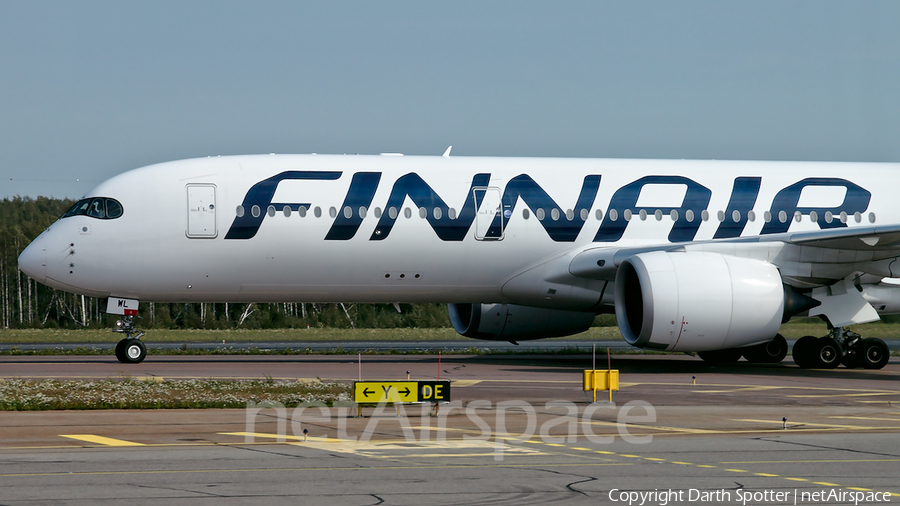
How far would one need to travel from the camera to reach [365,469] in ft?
30.1

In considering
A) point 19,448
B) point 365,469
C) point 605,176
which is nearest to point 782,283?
point 605,176

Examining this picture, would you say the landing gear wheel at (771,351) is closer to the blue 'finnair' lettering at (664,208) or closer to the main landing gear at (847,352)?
the main landing gear at (847,352)

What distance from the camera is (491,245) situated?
2197 centimetres

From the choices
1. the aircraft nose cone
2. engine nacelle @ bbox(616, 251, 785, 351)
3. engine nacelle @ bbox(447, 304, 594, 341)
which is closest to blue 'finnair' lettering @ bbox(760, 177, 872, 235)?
engine nacelle @ bbox(616, 251, 785, 351)

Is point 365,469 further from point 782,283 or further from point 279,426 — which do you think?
point 782,283

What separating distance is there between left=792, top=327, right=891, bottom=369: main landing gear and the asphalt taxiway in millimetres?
4510

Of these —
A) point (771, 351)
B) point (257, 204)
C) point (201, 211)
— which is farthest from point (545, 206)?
point (201, 211)

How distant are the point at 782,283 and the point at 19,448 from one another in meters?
15.2

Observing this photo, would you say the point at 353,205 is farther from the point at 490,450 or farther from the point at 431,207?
the point at 490,450

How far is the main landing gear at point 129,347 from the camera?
21.1 m

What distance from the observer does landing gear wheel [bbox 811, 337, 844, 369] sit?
2198 cm

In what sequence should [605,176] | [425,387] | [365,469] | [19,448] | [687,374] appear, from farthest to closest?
[605,176], [687,374], [425,387], [19,448], [365,469]

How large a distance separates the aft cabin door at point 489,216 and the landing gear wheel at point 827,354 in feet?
24.3

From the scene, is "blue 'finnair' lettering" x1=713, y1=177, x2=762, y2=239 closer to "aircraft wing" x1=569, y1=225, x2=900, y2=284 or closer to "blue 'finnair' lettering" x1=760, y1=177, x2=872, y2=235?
"blue 'finnair' lettering" x1=760, y1=177, x2=872, y2=235
